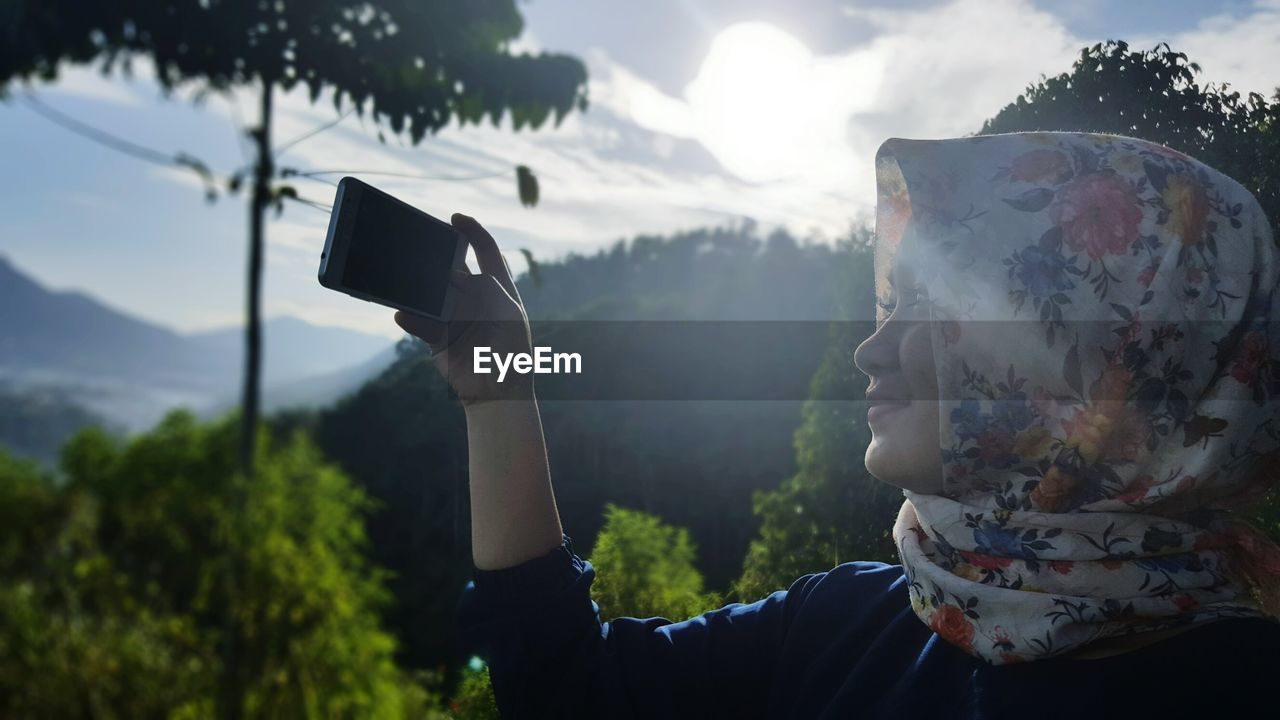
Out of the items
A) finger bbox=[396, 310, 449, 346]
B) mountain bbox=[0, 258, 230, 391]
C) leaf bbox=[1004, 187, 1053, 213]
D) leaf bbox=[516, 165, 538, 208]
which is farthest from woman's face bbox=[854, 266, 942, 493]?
mountain bbox=[0, 258, 230, 391]

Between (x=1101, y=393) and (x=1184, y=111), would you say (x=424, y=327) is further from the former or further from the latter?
(x=1184, y=111)

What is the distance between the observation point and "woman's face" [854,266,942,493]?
2.45 feet

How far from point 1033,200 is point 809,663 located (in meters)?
0.55

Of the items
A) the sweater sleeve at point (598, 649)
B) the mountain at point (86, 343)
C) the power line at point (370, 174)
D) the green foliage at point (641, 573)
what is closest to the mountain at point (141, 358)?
the mountain at point (86, 343)

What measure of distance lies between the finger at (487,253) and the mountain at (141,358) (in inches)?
17.0

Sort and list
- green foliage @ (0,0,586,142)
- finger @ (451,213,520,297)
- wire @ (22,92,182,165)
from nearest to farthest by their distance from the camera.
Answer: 1. finger @ (451,213,520,297)
2. wire @ (22,92,182,165)
3. green foliage @ (0,0,586,142)

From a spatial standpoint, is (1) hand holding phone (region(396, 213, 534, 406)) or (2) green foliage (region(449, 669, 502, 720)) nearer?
(1) hand holding phone (region(396, 213, 534, 406))

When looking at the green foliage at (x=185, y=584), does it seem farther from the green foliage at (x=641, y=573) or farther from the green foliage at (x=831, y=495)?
the green foliage at (x=831, y=495)

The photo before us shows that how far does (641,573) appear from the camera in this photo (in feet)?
4.30

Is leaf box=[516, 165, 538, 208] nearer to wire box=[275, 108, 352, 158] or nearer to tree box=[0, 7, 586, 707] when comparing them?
tree box=[0, 7, 586, 707]

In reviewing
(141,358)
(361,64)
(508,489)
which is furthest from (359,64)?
(508,489)

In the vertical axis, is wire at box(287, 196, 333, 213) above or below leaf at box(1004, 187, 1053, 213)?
above

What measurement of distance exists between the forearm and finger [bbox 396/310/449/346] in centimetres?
9

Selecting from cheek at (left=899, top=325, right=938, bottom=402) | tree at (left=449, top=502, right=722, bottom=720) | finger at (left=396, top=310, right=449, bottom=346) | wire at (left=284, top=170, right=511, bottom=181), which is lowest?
tree at (left=449, top=502, right=722, bottom=720)
